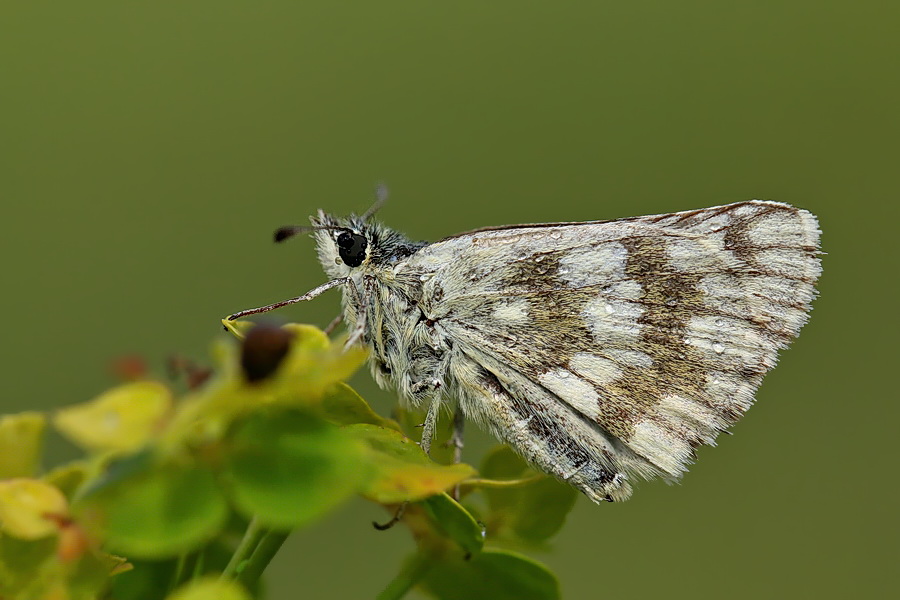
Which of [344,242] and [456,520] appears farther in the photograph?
[344,242]

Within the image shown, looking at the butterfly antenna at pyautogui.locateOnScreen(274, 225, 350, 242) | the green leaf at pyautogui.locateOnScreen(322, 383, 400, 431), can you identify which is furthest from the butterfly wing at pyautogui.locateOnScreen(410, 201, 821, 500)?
the green leaf at pyautogui.locateOnScreen(322, 383, 400, 431)

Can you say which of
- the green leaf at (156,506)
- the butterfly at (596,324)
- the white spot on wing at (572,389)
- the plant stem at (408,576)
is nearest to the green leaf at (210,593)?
the green leaf at (156,506)

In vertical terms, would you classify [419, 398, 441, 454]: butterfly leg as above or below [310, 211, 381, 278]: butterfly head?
below

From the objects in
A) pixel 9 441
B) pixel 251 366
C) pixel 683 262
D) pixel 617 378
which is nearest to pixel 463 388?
pixel 617 378

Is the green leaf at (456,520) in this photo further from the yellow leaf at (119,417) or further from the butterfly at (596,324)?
the butterfly at (596,324)

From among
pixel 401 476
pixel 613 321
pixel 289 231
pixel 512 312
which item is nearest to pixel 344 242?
pixel 289 231

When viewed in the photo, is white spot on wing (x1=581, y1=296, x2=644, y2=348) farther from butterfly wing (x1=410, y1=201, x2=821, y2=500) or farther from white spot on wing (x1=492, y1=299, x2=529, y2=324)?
white spot on wing (x1=492, y1=299, x2=529, y2=324)

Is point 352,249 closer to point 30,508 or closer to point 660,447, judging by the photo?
point 660,447
